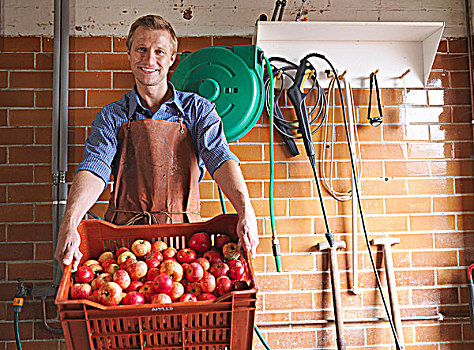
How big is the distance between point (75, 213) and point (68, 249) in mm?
173

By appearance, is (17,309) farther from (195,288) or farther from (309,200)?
(309,200)

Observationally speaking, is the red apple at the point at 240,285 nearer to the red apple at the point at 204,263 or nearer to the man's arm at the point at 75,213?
the red apple at the point at 204,263

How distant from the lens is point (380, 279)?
8.29ft

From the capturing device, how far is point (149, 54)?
1.89m

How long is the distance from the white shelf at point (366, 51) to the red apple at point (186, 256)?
4.52 feet

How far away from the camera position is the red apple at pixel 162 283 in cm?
131

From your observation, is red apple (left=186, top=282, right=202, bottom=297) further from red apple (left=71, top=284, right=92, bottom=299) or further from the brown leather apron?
the brown leather apron

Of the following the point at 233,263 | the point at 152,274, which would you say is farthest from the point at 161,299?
the point at 233,263

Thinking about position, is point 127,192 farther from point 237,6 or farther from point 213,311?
point 237,6

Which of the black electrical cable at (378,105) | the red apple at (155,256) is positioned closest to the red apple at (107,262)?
the red apple at (155,256)

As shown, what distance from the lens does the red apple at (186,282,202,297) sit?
1.35 metres

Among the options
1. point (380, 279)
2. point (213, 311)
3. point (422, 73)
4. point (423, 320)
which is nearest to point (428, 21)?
point (422, 73)

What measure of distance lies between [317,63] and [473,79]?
2.77ft

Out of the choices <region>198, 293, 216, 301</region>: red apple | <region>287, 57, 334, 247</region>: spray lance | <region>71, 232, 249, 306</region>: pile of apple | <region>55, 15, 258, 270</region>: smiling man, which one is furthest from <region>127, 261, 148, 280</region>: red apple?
<region>287, 57, 334, 247</region>: spray lance
